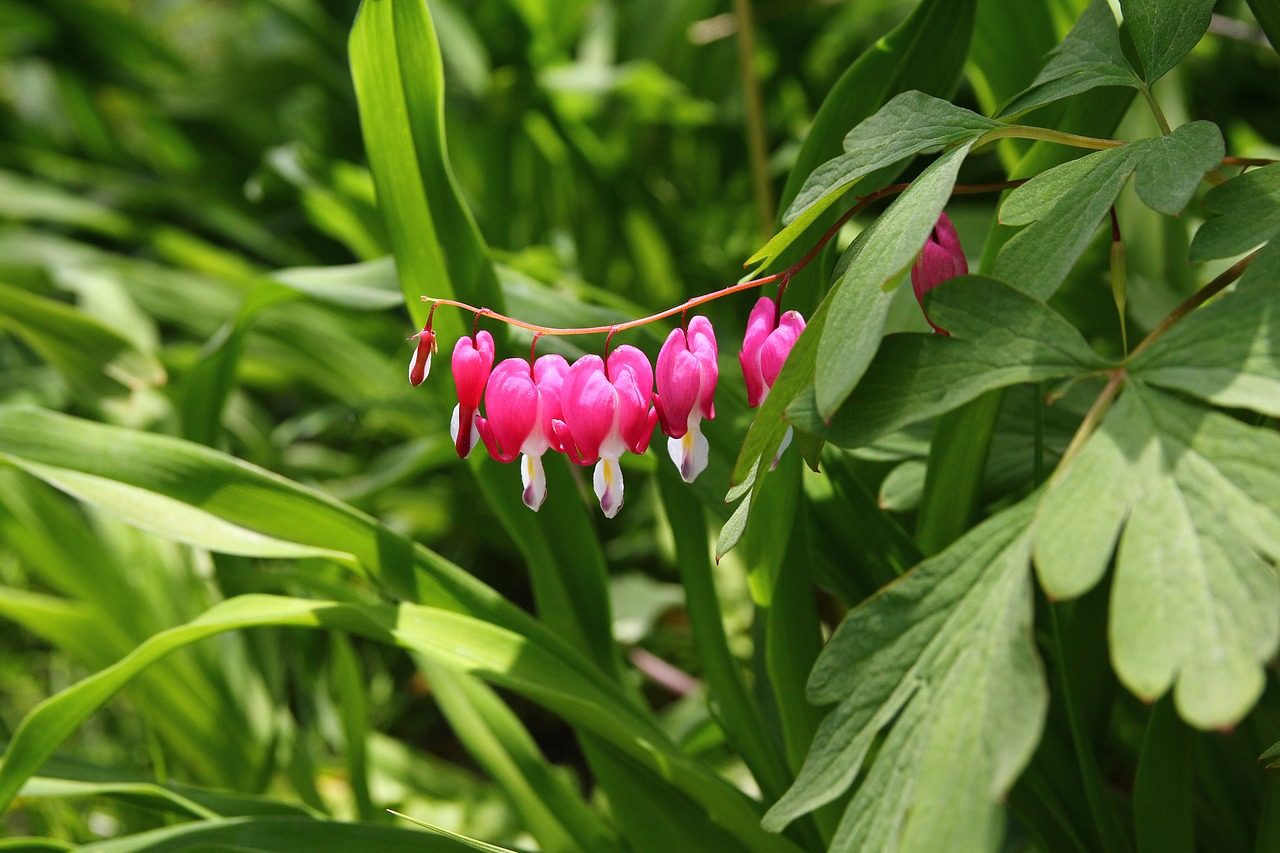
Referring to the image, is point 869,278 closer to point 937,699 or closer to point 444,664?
point 937,699

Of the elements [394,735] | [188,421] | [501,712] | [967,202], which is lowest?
[394,735]

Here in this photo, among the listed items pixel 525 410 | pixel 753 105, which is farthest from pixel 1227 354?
pixel 753 105

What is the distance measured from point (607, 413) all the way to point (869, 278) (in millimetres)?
166

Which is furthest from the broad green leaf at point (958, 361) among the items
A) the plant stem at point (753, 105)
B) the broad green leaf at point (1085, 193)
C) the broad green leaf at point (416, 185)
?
the plant stem at point (753, 105)

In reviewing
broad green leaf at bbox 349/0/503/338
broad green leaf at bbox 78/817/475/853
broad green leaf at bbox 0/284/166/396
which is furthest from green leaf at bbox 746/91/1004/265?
broad green leaf at bbox 0/284/166/396

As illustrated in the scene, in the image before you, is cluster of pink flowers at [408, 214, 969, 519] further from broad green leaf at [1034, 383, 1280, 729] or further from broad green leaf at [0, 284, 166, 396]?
broad green leaf at [0, 284, 166, 396]

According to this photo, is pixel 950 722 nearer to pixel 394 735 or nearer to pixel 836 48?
pixel 394 735

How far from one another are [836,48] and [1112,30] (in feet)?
4.14

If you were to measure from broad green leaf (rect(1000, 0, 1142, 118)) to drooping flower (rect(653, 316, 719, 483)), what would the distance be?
0.20 m

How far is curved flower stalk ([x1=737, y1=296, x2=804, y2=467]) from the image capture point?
1.73 feet

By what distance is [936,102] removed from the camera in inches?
19.2

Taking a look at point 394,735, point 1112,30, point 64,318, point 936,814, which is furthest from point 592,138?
point 936,814

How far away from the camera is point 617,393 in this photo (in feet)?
1.72

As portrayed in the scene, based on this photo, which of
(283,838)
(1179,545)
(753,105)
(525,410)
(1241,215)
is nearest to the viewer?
(1179,545)
